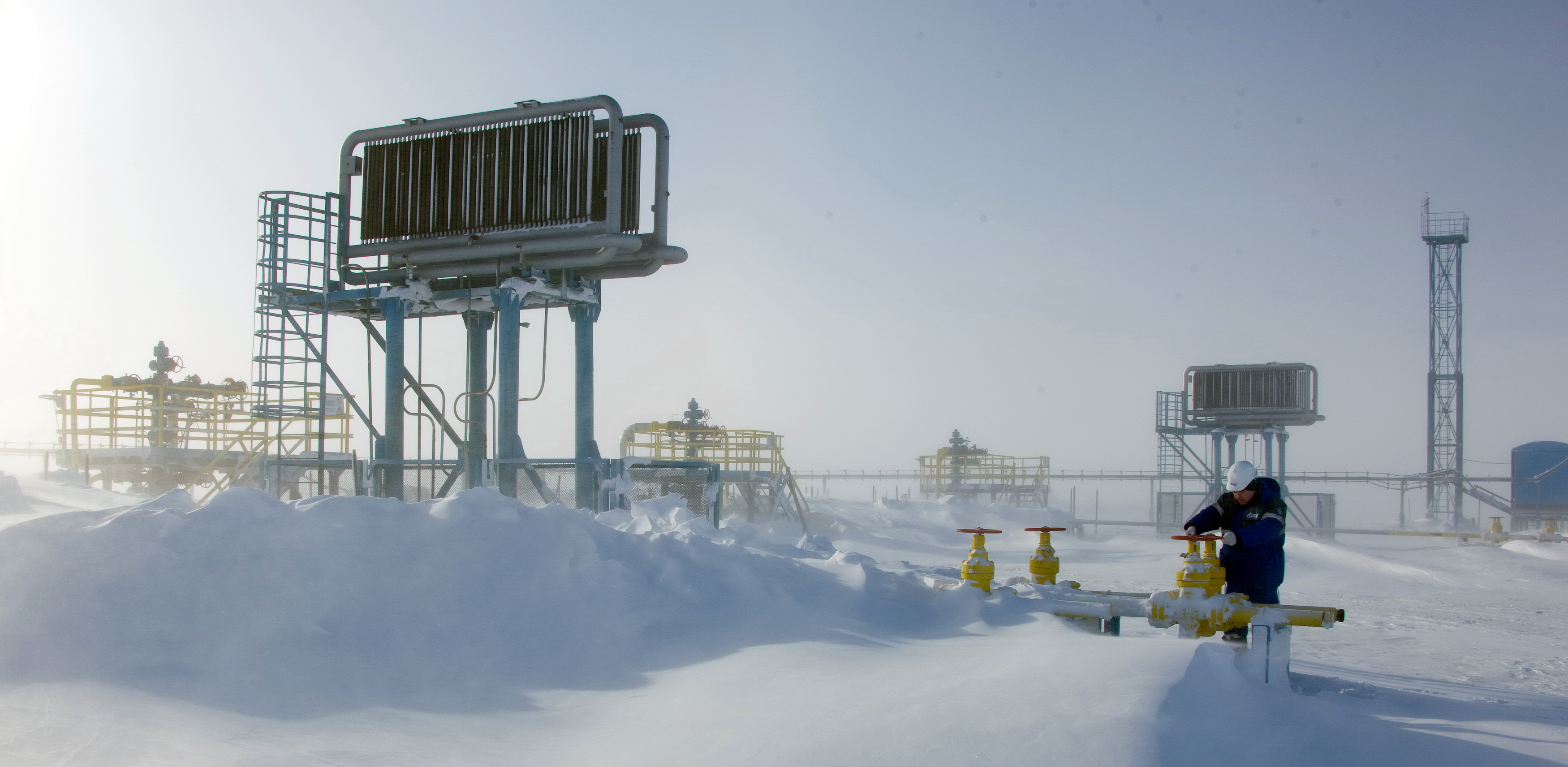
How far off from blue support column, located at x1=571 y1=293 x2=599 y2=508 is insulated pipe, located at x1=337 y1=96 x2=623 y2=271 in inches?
63.5

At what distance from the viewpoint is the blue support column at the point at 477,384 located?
47.3 feet

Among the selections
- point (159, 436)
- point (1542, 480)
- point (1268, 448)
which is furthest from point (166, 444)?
point (1542, 480)

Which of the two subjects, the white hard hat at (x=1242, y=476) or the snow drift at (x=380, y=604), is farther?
the white hard hat at (x=1242, y=476)

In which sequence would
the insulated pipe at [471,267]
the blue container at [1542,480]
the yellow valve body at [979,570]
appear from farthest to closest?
1. the blue container at [1542,480]
2. the insulated pipe at [471,267]
3. the yellow valve body at [979,570]

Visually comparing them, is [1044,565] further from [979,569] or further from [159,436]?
[159,436]

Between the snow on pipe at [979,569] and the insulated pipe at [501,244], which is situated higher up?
the insulated pipe at [501,244]

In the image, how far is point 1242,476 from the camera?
301 inches

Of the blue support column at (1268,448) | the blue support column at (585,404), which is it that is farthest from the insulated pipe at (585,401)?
the blue support column at (1268,448)

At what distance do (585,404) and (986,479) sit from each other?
84.8ft

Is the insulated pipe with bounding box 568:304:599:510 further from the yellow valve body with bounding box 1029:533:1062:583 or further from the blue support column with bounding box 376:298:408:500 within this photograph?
the yellow valve body with bounding box 1029:533:1062:583

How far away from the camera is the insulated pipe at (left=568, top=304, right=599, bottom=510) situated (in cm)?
1329

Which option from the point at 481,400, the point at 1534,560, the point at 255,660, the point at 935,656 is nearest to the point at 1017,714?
the point at 935,656

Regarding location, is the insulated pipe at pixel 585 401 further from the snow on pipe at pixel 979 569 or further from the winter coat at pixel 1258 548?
the winter coat at pixel 1258 548

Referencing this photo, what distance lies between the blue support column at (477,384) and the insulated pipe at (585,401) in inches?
51.8
